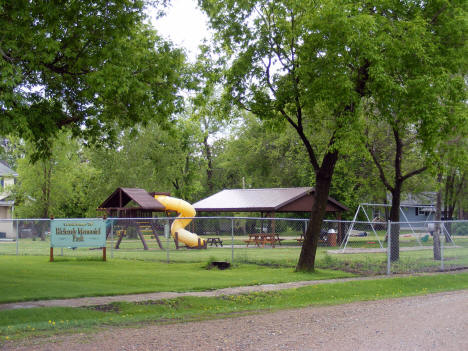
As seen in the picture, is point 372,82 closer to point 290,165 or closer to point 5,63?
point 5,63

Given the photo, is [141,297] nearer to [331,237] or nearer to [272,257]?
[272,257]

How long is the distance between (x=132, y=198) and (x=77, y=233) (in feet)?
32.5

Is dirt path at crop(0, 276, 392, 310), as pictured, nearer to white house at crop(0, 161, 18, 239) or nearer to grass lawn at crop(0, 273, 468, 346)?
grass lawn at crop(0, 273, 468, 346)

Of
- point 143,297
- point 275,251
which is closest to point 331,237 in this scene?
point 275,251

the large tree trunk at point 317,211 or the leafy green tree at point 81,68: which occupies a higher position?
the leafy green tree at point 81,68

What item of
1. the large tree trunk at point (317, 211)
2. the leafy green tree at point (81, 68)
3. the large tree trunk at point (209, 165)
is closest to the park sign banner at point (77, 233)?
the leafy green tree at point (81, 68)

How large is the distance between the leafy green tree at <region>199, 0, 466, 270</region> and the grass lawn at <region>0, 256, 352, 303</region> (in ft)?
7.19

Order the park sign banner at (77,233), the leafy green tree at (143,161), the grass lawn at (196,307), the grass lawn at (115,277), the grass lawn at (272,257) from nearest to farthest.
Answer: the grass lawn at (196,307)
the grass lawn at (115,277)
the grass lawn at (272,257)
the park sign banner at (77,233)
the leafy green tree at (143,161)

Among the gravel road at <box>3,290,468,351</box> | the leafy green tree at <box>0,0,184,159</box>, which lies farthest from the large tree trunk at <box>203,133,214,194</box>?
the gravel road at <box>3,290,468,351</box>

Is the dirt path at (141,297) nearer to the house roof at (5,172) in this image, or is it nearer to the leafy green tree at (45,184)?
the leafy green tree at (45,184)

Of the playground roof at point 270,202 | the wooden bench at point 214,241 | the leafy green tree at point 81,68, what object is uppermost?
the leafy green tree at point 81,68

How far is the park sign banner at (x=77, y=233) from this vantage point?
22219mm

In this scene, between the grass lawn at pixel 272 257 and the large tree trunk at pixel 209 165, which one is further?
the large tree trunk at pixel 209 165

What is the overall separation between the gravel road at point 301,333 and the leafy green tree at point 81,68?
498 cm
